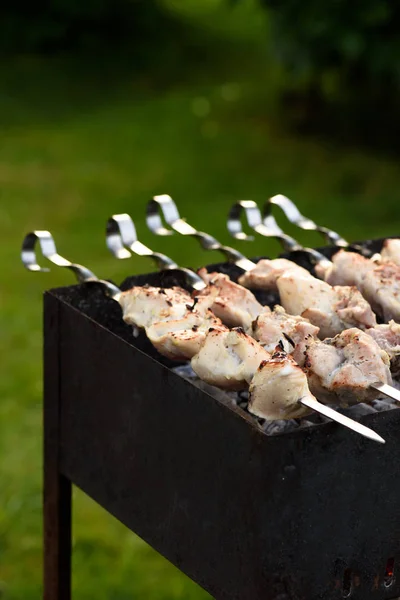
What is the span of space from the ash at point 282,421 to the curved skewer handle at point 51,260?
26 centimetres

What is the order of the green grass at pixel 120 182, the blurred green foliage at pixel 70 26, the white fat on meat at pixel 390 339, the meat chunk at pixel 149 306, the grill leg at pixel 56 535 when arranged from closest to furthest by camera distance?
the white fat on meat at pixel 390 339 < the meat chunk at pixel 149 306 < the grill leg at pixel 56 535 < the green grass at pixel 120 182 < the blurred green foliage at pixel 70 26

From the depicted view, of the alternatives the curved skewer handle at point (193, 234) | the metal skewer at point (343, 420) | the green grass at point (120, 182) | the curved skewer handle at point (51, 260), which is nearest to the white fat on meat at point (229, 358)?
the metal skewer at point (343, 420)

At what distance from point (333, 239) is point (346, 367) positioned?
34.1 inches

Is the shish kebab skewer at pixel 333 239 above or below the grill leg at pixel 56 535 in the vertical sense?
above

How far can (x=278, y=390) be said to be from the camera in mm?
1947

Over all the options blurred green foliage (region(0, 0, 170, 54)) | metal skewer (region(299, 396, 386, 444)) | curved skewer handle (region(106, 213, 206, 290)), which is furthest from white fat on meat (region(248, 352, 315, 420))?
blurred green foliage (region(0, 0, 170, 54))

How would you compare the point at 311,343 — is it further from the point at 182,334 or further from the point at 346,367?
the point at 182,334

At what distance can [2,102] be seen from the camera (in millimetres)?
9672

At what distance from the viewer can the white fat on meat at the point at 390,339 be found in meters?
2.22

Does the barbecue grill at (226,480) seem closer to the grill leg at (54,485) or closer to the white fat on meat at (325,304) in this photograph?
the grill leg at (54,485)

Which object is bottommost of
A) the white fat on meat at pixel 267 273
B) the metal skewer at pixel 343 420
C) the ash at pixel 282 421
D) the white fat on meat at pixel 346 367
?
the ash at pixel 282 421

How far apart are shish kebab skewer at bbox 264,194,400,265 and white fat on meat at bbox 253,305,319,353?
51 cm

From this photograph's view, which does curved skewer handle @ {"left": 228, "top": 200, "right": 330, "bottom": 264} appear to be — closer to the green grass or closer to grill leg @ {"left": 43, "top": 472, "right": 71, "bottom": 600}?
grill leg @ {"left": 43, "top": 472, "right": 71, "bottom": 600}

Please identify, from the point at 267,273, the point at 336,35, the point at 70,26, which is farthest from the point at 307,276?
the point at 70,26
